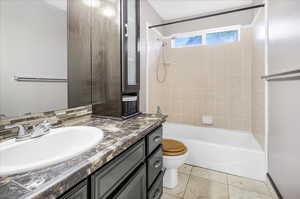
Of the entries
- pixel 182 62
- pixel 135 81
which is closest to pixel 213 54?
pixel 182 62

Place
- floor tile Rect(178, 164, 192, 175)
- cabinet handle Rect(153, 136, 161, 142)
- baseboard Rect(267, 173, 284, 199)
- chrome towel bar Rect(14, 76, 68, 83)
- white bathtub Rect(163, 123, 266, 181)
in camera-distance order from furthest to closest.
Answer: floor tile Rect(178, 164, 192, 175) → white bathtub Rect(163, 123, 266, 181) → baseboard Rect(267, 173, 284, 199) → cabinet handle Rect(153, 136, 161, 142) → chrome towel bar Rect(14, 76, 68, 83)

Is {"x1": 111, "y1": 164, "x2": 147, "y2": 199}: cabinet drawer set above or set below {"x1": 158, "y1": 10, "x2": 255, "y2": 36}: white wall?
below

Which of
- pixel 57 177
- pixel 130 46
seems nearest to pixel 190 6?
pixel 130 46

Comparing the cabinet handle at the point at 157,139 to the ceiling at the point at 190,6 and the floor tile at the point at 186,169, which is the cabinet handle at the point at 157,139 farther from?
the ceiling at the point at 190,6

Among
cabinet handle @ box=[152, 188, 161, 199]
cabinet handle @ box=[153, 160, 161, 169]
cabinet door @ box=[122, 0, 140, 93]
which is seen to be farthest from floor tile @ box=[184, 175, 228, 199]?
cabinet door @ box=[122, 0, 140, 93]

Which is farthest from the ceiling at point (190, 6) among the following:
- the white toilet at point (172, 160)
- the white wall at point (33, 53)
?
the white toilet at point (172, 160)

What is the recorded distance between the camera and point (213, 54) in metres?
2.46

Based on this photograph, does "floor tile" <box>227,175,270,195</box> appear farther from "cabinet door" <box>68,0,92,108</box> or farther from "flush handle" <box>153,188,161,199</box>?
"cabinet door" <box>68,0,92,108</box>

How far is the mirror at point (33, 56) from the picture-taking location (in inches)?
30.1

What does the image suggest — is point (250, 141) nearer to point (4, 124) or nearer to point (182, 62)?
point (182, 62)

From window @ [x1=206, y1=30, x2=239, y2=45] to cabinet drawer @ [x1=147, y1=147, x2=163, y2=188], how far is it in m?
2.27

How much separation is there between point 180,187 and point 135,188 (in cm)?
93

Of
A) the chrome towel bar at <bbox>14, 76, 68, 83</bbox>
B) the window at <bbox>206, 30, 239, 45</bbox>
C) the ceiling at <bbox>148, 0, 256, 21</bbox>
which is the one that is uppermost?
the ceiling at <bbox>148, 0, 256, 21</bbox>

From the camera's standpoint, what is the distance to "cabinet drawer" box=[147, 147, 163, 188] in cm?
103
